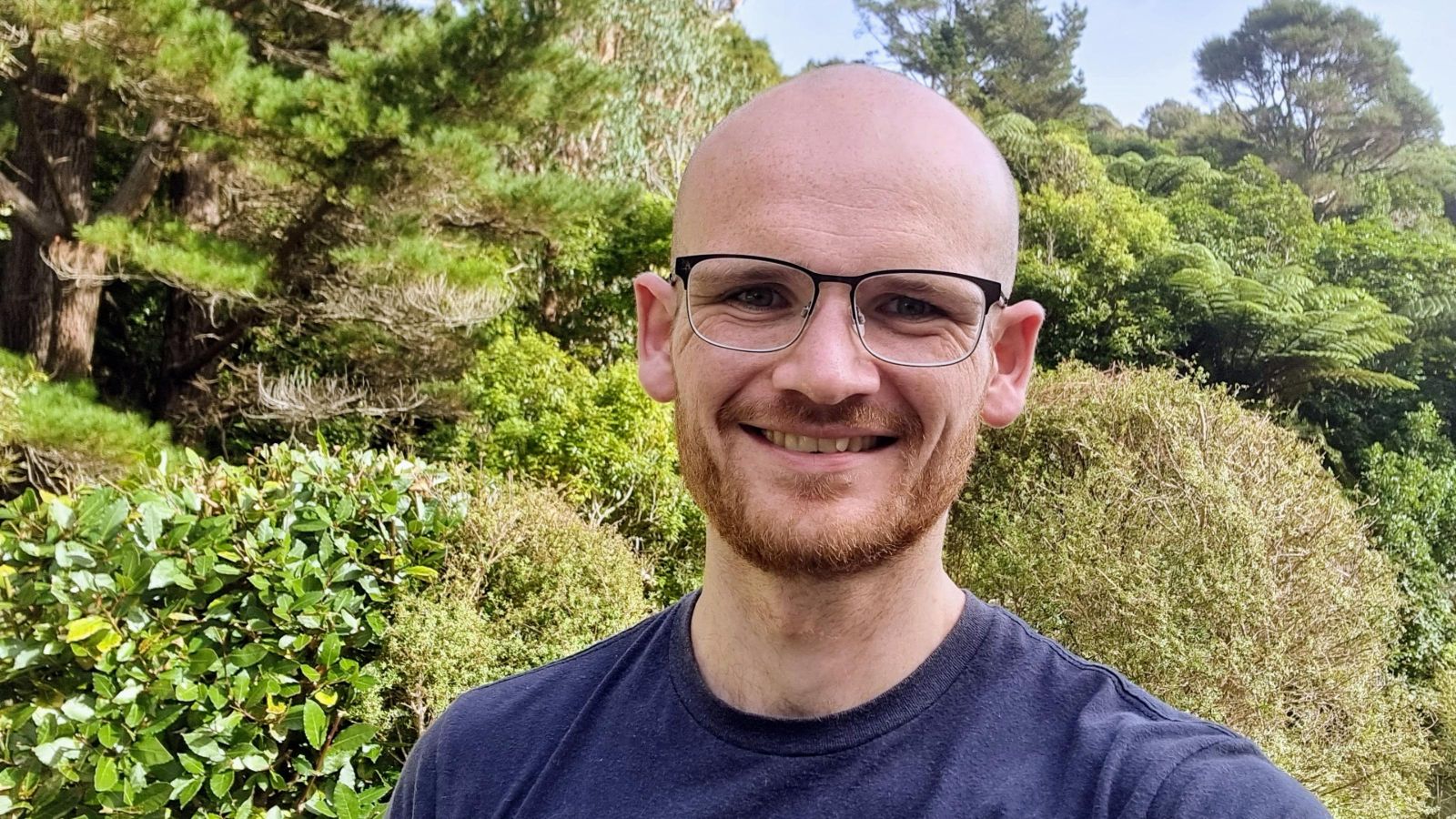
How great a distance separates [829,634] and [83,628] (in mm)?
2842

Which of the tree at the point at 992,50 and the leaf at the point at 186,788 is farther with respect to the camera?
the tree at the point at 992,50

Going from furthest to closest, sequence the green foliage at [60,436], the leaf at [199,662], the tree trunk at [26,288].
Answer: the tree trunk at [26,288]
the green foliage at [60,436]
the leaf at [199,662]

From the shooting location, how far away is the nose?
0.92m

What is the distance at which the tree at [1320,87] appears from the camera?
91.3ft

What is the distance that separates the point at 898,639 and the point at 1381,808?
6776 mm

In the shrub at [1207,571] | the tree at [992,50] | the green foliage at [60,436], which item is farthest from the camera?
the tree at [992,50]

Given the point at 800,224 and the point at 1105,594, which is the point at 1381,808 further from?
the point at 800,224

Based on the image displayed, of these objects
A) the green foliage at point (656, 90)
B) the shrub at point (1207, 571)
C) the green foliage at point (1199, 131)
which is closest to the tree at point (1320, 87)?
the green foliage at point (1199, 131)

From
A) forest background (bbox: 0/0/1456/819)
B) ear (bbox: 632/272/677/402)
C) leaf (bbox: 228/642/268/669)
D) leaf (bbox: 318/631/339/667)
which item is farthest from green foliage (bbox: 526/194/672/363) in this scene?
ear (bbox: 632/272/677/402)

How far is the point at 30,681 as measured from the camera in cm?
303

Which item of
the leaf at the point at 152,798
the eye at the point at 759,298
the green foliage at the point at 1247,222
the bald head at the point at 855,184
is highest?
the green foliage at the point at 1247,222

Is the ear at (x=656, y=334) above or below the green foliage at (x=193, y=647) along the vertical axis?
above

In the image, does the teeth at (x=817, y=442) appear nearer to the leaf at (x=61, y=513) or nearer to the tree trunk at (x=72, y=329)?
the leaf at (x=61, y=513)

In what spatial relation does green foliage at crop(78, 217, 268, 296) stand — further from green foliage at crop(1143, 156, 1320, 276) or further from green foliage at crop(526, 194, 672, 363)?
green foliage at crop(1143, 156, 1320, 276)
